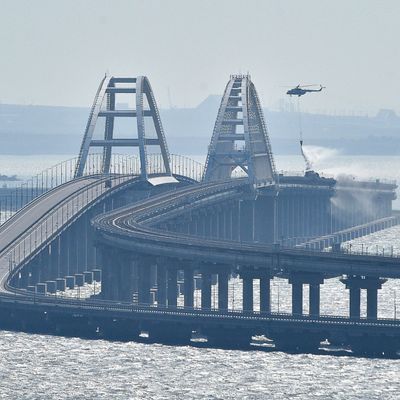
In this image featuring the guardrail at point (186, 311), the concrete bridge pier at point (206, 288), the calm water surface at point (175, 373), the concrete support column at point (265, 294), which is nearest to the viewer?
the calm water surface at point (175, 373)

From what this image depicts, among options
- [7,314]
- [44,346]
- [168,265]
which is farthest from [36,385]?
[168,265]

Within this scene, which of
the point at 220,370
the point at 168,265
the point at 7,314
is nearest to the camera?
the point at 220,370

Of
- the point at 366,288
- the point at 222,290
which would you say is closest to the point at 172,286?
the point at 222,290

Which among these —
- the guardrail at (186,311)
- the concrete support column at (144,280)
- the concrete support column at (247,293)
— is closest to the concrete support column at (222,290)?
the concrete support column at (247,293)

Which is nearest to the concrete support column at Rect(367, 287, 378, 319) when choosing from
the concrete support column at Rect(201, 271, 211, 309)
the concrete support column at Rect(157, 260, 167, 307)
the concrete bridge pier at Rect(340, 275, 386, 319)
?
the concrete bridge pier at Rect(340, 275, 386, 319)

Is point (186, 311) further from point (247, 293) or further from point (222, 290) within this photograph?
point (222, 290)

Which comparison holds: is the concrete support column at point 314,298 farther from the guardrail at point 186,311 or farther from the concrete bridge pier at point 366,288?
the guardrail at point 186,311

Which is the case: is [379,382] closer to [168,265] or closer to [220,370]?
[220,370]
